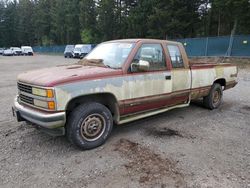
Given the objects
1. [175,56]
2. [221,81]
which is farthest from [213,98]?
[175,56]

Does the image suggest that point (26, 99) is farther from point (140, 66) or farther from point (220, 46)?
point (220, 46)

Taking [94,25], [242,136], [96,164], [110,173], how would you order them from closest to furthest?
[110,173]
[96,164]
[242,136]
[94,25]

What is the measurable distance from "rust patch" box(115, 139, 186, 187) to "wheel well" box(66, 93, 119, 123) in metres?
0.65

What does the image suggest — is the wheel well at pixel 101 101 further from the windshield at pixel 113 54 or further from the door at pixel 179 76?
the door at pixel 179 76

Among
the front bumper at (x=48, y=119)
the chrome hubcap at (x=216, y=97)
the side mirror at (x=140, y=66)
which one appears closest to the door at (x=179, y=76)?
the side mirror at (x=140, y=66)

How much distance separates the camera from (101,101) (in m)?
4.51

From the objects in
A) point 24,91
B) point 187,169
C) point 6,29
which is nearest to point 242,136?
point 187,169

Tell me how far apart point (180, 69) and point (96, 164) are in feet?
9.75

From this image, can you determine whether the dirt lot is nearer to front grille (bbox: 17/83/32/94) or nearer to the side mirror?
front grille (bbox: 17/83/32/94)

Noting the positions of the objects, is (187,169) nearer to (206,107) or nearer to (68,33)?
(206,107)

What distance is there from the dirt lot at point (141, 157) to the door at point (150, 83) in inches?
22.5

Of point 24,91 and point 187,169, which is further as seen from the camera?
point 24,91

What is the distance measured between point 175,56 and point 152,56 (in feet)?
2.47

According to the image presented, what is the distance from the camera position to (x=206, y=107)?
686 centimetres
